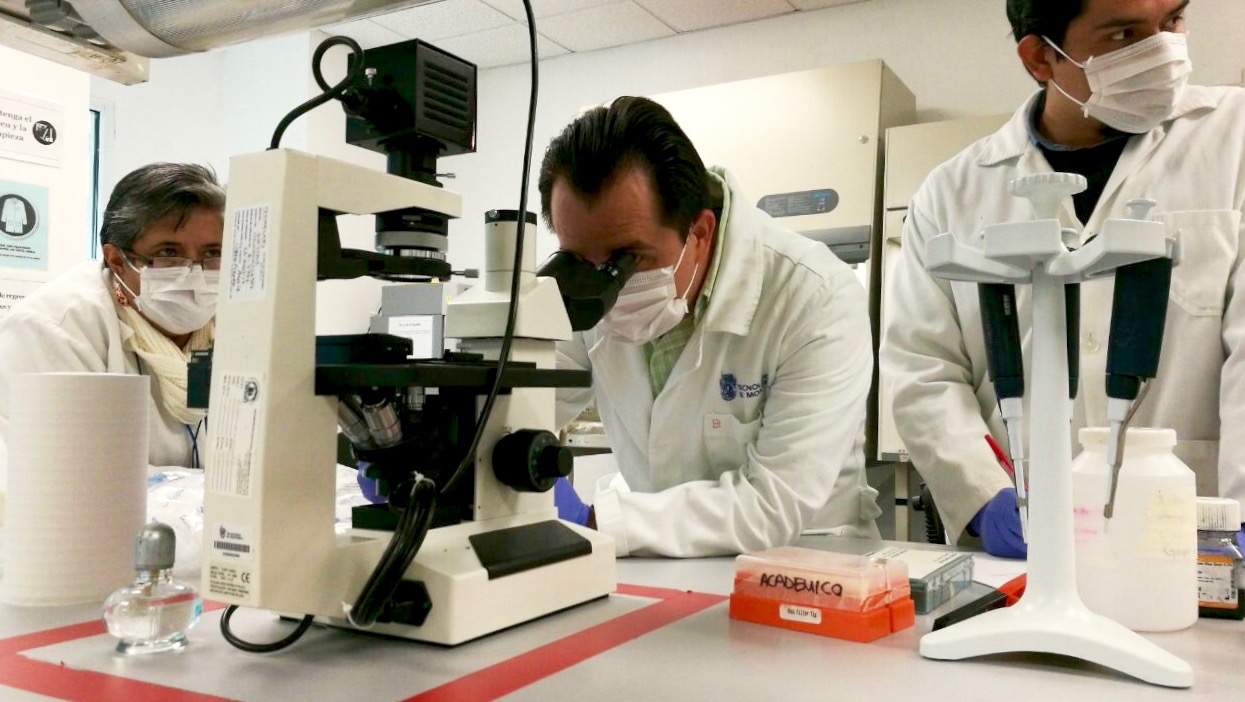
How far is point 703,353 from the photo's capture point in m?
1.51

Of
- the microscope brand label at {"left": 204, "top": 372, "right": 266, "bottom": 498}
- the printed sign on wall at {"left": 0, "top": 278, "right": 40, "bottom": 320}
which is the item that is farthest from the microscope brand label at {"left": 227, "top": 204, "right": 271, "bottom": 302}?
the printed sign on wall at {"left": 0, "top": 278, "right": 40, "bottom": 320}

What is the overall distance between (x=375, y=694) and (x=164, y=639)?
22 cm

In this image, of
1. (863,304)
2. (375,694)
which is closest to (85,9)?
(375,694)

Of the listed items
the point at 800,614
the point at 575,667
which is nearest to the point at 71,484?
the point at 575,667

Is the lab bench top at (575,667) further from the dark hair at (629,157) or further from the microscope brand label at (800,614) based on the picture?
the dark hair at (629,157)

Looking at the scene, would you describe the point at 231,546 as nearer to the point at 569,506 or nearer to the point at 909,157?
the point at 569,506

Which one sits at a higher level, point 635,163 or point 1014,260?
point 635,163

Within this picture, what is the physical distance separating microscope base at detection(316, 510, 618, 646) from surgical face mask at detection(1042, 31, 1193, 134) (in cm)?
114

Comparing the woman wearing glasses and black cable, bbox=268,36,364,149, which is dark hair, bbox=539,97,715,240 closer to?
black cable, bbox=268,36,364,149

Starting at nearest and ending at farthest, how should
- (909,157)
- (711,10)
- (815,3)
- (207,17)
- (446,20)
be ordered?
(207,17) → (909,157) → (815,3) → (711,10) → (446,20)

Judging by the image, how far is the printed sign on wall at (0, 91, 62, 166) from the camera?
249cm

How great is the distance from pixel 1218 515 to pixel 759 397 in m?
0.71

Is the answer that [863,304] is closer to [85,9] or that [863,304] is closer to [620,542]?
[620,542]

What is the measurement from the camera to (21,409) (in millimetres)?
838
